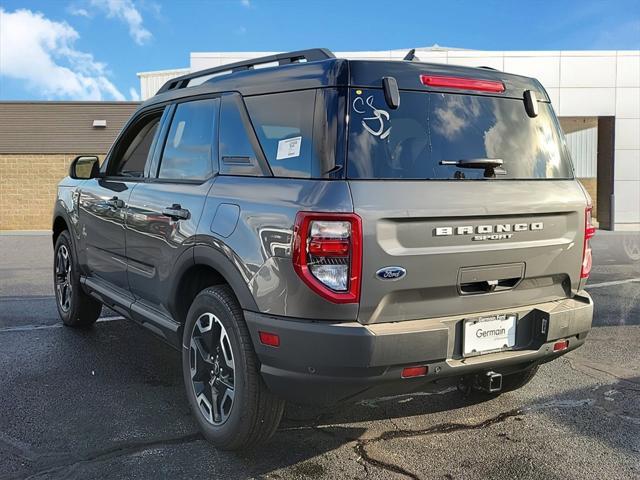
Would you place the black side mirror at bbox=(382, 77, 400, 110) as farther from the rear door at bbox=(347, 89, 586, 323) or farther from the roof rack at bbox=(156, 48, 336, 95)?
the roof rack at bbox=(156, 48, 336, 95)

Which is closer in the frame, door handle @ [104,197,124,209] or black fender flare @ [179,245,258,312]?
black fender flare @ [179,245,258,312]

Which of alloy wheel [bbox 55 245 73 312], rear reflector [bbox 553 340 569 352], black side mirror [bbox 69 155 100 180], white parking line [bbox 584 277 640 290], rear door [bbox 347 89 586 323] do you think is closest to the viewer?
rear door [bbox 347 89 586 323]

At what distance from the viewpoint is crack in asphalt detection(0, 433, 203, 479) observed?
3.05m

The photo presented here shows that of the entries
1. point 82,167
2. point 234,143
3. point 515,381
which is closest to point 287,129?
point 234,143

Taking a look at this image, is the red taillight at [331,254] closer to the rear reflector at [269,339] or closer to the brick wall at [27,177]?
the rear reflector at [269,339]

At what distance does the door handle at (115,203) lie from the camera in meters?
4.30

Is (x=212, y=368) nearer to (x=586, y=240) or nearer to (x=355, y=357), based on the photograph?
(x=355, y=357)

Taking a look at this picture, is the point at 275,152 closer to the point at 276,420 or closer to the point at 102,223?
the point at 276,420

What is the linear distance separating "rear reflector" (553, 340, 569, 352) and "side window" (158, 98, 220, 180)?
2.07m

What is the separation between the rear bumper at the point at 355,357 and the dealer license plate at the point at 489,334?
0.03 meters

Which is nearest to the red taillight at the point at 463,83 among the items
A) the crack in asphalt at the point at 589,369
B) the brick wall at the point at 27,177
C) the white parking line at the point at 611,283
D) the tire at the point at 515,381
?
the tire at the point at 515,381

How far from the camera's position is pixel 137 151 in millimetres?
→ 4664

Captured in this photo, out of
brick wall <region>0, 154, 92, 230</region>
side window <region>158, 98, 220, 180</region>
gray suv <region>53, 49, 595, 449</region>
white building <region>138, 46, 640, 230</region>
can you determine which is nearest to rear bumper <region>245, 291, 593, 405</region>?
gray suv <region>53, 49, 595, 449</region>

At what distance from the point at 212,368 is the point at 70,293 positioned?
9.64 ft
